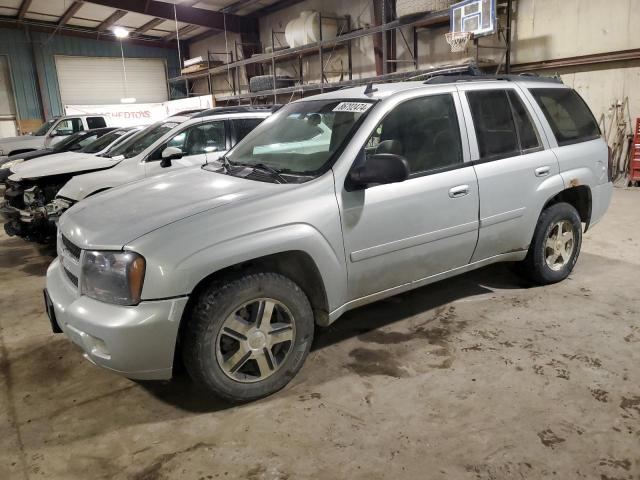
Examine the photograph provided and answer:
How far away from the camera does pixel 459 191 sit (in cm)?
306

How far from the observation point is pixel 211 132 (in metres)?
6.06

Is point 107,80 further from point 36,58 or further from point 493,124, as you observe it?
point 493,124

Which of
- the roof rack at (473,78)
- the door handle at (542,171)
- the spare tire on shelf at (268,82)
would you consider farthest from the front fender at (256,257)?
the spare tire on shelf at (268,82)

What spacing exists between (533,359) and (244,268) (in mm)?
1766

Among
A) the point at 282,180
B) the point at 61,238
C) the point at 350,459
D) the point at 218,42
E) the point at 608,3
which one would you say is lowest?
the point at 350,459

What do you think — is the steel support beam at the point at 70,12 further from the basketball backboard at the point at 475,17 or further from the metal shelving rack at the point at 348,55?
the basketball backboard at the point at 475,17

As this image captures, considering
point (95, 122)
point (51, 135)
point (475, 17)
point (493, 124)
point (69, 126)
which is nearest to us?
point (493, 124)

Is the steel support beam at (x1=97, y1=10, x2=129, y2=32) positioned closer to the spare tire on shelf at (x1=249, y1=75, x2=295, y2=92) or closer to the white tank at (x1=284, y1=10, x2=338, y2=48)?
the spare tire on shelf at (x1=249, y1=75, x2=295, y2=92)

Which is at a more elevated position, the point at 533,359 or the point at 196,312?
the point at 196,312

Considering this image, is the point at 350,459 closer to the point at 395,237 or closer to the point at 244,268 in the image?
the point at 244,268

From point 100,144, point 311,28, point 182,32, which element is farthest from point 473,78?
point 182,32

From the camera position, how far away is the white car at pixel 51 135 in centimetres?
1266

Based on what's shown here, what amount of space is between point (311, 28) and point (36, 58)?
12.5 metres

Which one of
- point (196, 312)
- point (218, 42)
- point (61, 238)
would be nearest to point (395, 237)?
point (196, 312)
